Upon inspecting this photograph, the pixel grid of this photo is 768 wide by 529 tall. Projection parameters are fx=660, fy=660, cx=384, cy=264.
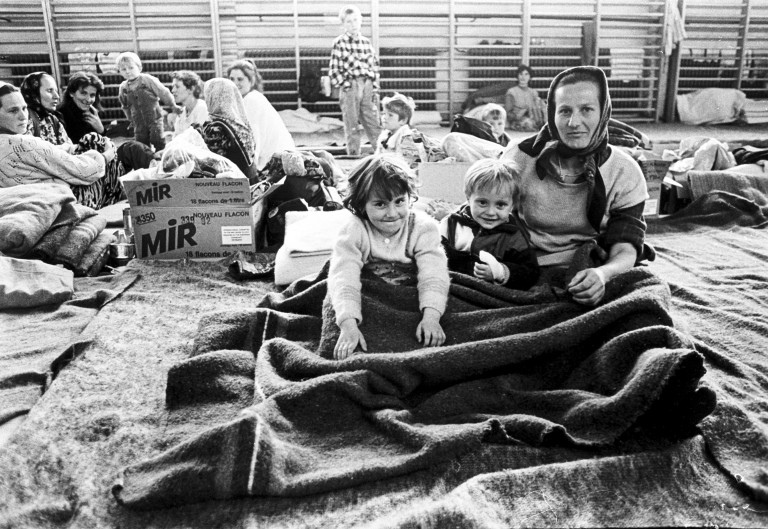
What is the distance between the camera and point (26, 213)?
323 cm

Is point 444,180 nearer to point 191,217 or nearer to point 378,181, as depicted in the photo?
point 191,217

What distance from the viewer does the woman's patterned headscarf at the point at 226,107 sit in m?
4.48

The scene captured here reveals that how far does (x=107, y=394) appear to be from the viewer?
6.63 feet

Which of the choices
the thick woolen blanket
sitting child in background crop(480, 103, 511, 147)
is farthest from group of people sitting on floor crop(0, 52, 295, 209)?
the thick woolen blanket

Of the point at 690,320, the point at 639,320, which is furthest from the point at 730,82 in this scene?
the point at 639,320

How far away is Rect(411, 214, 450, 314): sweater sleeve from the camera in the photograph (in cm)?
200

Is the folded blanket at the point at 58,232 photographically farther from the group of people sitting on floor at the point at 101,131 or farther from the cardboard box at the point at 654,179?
the cardboard box at the point at 654,179

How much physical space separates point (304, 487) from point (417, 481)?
255 millimetres

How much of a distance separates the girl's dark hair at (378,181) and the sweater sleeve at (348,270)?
83mm

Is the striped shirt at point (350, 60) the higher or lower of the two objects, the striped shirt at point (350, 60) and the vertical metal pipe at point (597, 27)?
the lower

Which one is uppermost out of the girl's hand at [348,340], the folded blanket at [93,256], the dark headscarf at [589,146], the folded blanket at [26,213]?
the dark headscarf at [589,146]

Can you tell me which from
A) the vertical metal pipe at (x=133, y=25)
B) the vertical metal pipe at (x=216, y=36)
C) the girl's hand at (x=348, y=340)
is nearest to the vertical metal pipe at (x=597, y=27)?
the vertical metal pipe at (x=216, y=36)

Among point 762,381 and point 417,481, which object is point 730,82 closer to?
point 762,381

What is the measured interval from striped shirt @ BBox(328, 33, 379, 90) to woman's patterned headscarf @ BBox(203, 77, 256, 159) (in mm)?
2897
